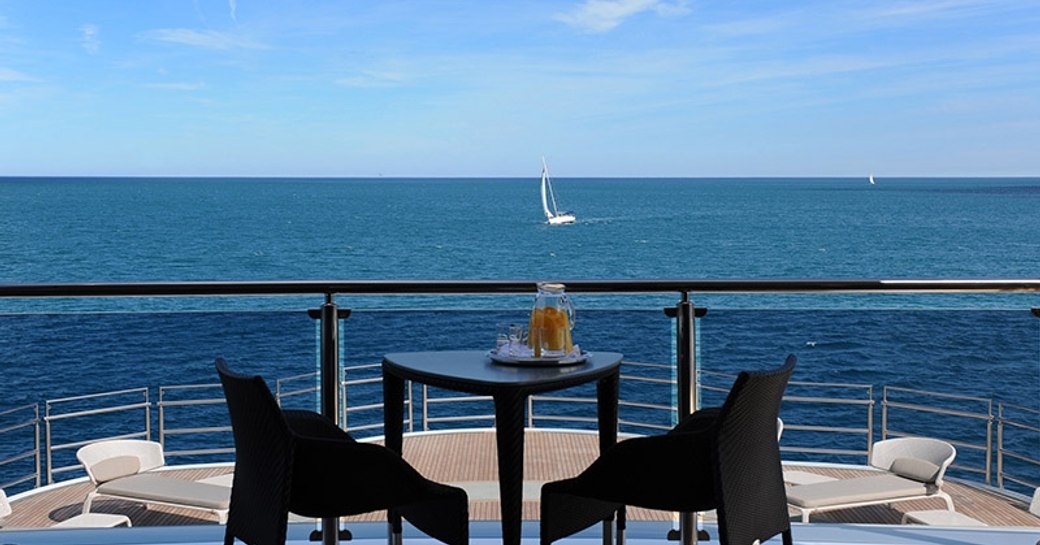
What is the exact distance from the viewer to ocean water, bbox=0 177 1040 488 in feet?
13.3

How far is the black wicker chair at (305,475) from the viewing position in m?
2.30

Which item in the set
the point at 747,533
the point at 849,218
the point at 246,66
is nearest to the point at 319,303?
the point at 747,533

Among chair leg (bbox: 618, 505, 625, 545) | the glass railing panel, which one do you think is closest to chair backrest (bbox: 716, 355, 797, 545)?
chair leg (bbox: 618, 505, 625, 545)

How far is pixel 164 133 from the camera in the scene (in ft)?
159

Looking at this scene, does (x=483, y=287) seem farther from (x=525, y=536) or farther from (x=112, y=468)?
(x=112, y=468)

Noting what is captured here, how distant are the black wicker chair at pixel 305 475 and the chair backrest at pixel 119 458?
2543mm

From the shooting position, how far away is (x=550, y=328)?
8.89 ft

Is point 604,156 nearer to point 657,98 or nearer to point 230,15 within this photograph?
point 657,98

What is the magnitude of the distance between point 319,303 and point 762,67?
46705 millimetres

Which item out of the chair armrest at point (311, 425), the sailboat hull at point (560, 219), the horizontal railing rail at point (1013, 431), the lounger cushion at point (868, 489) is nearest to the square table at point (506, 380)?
the chair armrest at point (311, 425)

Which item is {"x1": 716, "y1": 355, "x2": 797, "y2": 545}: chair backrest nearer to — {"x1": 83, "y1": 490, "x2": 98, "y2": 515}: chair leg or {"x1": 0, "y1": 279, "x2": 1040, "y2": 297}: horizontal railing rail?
{"x1": 0, "y1": 279, "x2": 1040, "y2": 297}: horizontal railing rail

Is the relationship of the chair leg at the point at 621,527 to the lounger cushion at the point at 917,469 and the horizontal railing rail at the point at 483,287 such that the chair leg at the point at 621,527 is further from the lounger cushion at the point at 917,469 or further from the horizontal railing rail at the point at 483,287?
the lounger cushion at the point at 917,469

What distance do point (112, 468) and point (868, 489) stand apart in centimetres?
347

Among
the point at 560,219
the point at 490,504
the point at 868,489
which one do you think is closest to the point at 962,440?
the point at 868,489
